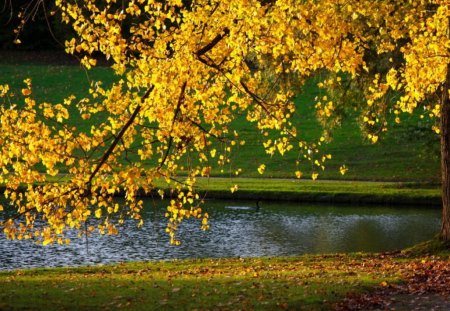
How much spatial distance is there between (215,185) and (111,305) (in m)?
21.1

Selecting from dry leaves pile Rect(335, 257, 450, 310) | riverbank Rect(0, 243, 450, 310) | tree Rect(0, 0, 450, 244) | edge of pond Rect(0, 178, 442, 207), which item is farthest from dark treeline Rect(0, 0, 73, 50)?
tree Rect(0, 0, 450, 244)

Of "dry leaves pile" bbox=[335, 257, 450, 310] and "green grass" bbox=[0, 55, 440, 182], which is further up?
"green grass" bbox=[0, 55, 440, 182]

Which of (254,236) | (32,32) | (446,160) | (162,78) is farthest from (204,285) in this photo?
(32,32)

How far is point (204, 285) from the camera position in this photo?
13016 mm

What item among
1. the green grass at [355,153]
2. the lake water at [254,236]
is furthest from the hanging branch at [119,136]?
the green grass at [355,153]

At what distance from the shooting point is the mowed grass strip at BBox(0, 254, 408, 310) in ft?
37.2

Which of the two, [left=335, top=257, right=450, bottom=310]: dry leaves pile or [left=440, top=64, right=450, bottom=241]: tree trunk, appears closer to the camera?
[left=335, top=257, right=450, bottom=310]: dry leaves pile

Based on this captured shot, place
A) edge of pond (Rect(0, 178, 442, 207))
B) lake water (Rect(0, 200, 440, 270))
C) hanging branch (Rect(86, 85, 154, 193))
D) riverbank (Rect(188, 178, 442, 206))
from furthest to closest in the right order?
riverbank (Rect(188, 178, 442, 206)) < edge of pond (Rect(0, 178, 442, 207)) < lake water (Rect(0, 200, 440, 270)) < hanging branch (Rect(86, 85, 154, 193))

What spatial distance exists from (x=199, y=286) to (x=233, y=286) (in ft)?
1.74

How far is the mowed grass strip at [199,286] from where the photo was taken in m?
11.3

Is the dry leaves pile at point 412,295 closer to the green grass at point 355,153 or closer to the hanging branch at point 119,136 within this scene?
the hanging branch at point 119,136

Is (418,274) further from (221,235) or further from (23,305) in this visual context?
(221,235)

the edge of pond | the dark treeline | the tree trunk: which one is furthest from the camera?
the dark treeline

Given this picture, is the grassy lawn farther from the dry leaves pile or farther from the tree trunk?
the tree trunk
